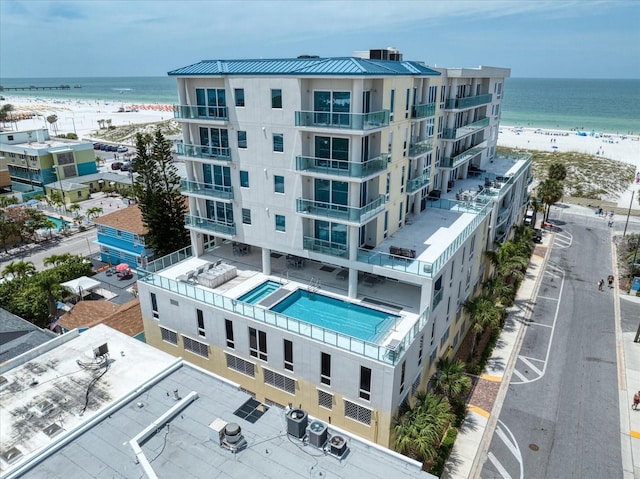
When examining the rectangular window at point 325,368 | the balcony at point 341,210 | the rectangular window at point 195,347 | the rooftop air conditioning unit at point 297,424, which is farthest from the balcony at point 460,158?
the rooftop air conditioning unit at point 297,424

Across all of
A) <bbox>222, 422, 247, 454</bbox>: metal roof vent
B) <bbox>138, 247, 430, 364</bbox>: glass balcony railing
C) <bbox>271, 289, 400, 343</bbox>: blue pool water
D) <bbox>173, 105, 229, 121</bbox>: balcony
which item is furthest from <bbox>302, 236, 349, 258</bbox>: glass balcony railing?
<bbox>222, 422, 247, 454</bbox>: metal roof vent

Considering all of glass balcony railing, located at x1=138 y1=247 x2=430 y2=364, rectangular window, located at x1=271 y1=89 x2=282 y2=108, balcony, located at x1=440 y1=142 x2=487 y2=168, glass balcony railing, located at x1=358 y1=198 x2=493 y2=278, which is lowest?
glass balcony railing, located at x1=138 y1=247 x2=430 y2=364

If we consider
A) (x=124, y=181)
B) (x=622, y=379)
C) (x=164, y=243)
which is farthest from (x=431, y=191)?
(x=124, y=181)

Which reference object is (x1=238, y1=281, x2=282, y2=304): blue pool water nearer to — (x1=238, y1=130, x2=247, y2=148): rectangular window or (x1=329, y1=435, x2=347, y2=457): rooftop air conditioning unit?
(x1=238, y1=130, x2=247, y2=148): rectangular window

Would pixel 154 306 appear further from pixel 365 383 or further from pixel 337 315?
pixel 365 383

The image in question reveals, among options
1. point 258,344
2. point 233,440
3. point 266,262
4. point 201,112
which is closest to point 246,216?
point 266,262

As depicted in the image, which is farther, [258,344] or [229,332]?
[229,332]

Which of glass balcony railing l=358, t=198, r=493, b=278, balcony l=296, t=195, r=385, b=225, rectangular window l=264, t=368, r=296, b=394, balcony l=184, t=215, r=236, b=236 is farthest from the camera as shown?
balcony l=184, t=215, r=236, b=236
